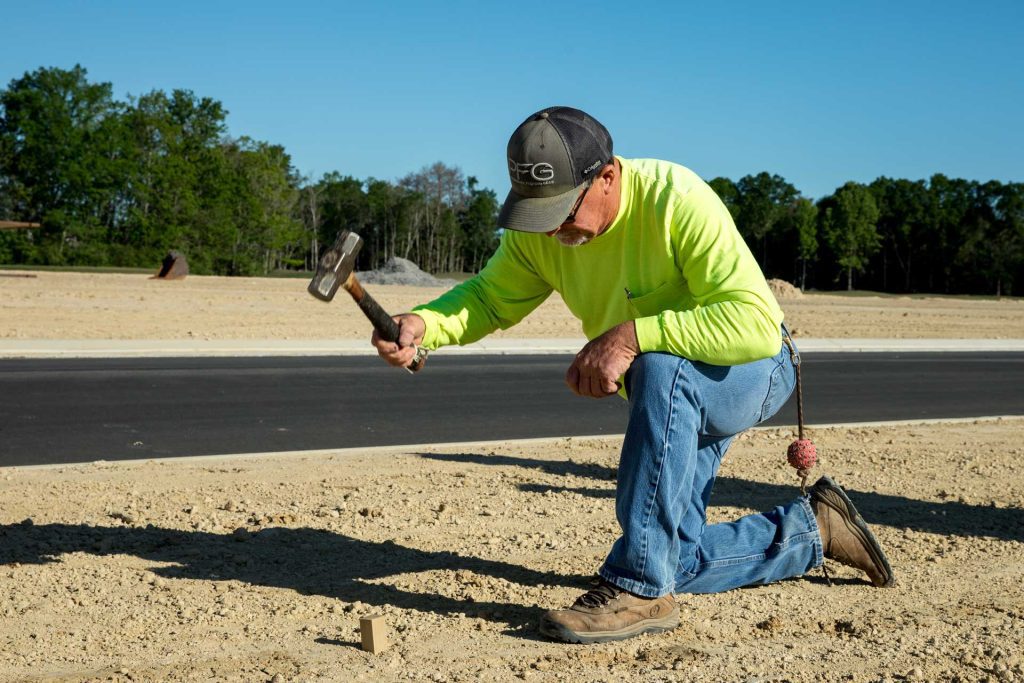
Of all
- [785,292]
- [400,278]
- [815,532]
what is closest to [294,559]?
[815,532]

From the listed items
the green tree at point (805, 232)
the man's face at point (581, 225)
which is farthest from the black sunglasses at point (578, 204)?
the green tree at point (805, 232)

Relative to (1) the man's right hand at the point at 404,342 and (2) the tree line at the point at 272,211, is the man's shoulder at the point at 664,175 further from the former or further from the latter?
(2) the tree line at the point at 272,211

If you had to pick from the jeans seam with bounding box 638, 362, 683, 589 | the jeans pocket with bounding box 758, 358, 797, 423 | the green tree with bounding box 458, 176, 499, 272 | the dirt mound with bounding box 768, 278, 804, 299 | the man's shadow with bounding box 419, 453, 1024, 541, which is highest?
the green tree with bounding box 458, 176, 499, 272

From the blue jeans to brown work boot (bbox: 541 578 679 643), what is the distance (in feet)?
0.14

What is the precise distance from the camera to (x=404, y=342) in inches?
140

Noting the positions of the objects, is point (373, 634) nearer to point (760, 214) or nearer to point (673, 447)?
point (673, 447)

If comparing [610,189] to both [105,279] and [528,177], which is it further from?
[105,279]

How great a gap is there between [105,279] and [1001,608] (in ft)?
91.4

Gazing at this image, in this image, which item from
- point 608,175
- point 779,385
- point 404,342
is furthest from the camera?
point 404,342

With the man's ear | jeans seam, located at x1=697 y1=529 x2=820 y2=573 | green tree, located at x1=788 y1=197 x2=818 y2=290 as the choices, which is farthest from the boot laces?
green tree, located at x1=788 y1=197 x2=818 y2=290

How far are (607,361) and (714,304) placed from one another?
36 cm

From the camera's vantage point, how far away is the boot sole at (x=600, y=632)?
3256 millimetres

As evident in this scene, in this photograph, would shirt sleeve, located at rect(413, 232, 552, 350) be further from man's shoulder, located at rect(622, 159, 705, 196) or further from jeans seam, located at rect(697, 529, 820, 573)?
jeans seam, located at rect(697, 529, 820, 573)

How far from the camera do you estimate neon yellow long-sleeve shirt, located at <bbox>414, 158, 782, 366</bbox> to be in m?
3.08
